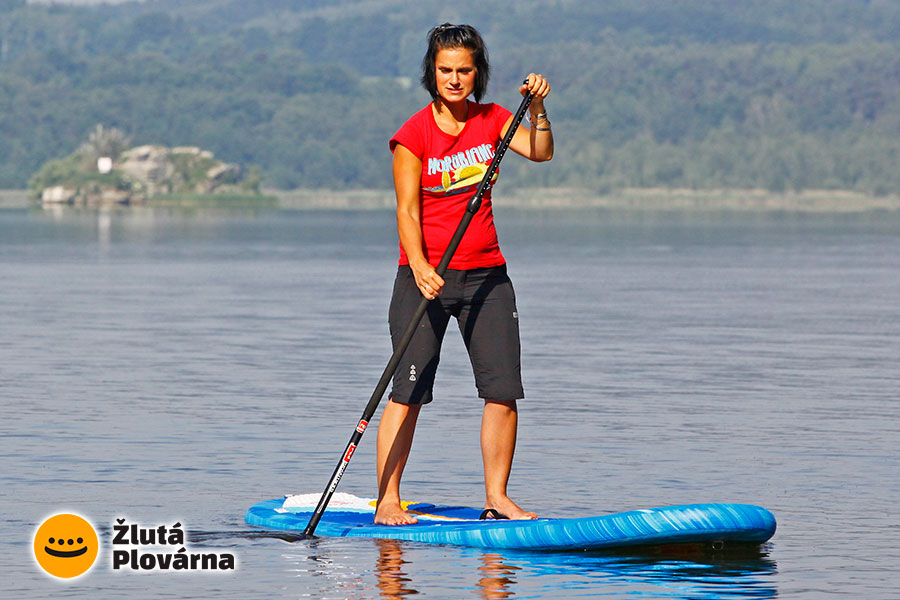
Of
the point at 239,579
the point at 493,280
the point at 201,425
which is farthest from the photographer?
the point at 201,425

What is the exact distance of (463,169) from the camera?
8914 mm

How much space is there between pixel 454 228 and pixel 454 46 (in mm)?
854

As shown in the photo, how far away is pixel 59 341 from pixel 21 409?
617cm

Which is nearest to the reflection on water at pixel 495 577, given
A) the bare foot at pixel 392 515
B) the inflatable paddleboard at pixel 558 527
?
the inflatable paddleboard at pixel 558 527

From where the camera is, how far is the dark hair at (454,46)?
8.88 m

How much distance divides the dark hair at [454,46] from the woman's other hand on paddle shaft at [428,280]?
2.74 feet

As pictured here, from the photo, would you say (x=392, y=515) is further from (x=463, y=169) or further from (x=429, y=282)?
(x=463, y=169)

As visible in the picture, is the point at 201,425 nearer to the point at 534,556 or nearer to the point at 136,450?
the point at 136,450

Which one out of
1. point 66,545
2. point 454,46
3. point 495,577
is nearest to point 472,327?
point 454,46

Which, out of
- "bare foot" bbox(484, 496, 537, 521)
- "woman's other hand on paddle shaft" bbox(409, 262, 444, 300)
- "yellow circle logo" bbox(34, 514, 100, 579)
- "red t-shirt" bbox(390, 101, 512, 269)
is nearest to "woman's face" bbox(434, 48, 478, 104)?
"red t-shirt" bbox(390, 101, 512, 269)

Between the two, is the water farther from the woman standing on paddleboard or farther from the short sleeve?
the short sleeve

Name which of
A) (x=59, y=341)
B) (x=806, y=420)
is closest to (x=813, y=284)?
(x=59, y=341)

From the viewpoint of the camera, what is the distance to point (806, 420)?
1321 centimetres

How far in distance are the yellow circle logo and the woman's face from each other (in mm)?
2639
